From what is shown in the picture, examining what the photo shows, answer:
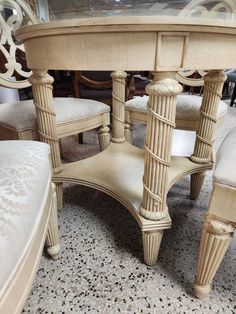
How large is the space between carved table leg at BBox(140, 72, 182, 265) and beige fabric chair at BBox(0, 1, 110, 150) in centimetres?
49

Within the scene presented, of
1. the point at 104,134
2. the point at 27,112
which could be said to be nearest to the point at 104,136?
the point at 104,134

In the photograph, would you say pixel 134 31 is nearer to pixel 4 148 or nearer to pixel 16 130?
pixel 4 148

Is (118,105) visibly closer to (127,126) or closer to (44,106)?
(127,126)

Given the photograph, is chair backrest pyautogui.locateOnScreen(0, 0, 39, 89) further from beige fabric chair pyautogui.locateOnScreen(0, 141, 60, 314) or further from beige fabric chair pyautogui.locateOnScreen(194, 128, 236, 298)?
beige fabric chair pyautogui.locateOnScreen(194, 128, 236, 298)

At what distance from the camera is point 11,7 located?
120 cm

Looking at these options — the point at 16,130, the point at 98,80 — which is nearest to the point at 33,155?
the point at 16,130

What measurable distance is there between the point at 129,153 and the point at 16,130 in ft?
1.85

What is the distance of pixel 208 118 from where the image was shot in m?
0.95

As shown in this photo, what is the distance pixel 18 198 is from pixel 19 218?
0.04 metres

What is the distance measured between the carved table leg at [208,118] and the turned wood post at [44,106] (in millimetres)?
612

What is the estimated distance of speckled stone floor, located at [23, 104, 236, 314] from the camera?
2.23 ft

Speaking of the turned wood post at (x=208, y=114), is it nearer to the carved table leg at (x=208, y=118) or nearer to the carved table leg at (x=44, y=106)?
the carved table leg at (x=208, y=118)

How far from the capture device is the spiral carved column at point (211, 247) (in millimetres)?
545

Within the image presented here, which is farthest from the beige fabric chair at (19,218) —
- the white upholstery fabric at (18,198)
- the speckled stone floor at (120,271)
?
the speckled stone floor at (120,271)
